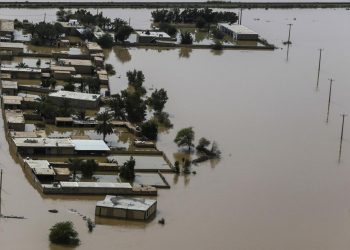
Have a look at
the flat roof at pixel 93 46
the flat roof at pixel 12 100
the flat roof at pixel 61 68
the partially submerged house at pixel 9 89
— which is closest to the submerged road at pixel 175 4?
the flat roof at pixel 93 46

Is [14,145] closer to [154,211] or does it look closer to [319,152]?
[154,211]

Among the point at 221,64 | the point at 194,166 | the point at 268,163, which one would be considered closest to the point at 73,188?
the point at 194,166

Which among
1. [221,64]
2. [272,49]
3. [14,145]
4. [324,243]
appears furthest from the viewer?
[272,49]

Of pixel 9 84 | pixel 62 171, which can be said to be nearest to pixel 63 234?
pixel 62 171

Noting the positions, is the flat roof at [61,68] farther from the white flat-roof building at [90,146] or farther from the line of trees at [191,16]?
the line of trees at [191,16]

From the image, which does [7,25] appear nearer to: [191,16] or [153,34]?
[153,34]

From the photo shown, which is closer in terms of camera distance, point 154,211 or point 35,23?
point 154,211
